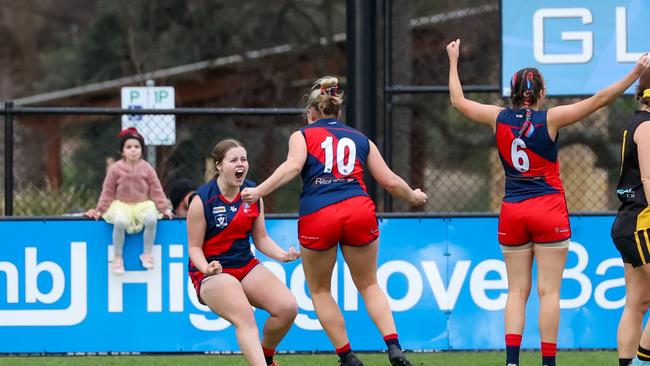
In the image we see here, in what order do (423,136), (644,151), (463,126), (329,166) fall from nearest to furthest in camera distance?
(644,151), (329,166), (423,136), (463,126)

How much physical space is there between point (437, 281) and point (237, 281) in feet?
8.28

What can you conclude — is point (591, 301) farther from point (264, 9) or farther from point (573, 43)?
point (264, 9)

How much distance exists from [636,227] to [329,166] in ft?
6.15

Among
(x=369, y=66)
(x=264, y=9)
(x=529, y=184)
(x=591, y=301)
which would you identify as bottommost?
(x=591, y=301)

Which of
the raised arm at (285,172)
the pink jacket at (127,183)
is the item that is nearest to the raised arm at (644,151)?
the raised arm at (285,172)

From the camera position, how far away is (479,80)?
1948 cm

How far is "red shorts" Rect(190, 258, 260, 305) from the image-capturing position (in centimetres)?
716

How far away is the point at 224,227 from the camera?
7.23 metres

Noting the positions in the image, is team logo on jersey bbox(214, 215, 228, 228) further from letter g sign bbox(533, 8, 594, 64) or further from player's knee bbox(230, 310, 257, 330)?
letter g sign bbox(533, 8, 594, 64)

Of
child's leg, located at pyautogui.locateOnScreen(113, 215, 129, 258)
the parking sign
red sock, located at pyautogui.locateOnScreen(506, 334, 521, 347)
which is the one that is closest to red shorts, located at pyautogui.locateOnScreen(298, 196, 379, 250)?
red sock, located at pyautogui.locateOnScreen(506, 334, 521, 347)


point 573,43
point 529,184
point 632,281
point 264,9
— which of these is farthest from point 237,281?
point 264,9

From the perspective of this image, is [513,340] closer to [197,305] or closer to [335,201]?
[335,201]

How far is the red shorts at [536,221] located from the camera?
23.6ft

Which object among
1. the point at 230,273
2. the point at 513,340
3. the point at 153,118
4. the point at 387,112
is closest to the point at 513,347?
the point at 513,340
